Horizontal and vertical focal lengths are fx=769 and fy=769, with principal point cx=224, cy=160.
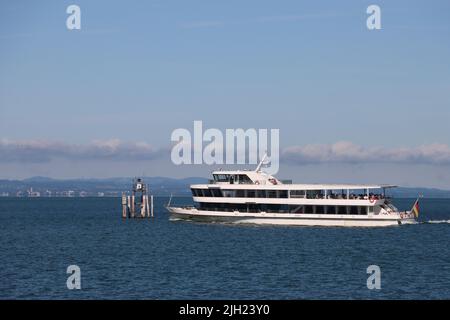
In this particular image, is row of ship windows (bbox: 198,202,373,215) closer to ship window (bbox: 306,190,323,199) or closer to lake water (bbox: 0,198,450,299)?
ship window (bbox: 306,190,323,199)

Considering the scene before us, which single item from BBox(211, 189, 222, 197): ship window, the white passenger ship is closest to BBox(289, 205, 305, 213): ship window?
the white passenger ship

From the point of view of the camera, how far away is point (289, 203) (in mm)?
79625

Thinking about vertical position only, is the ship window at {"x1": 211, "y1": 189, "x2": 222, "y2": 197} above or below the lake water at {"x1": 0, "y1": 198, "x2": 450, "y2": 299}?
above

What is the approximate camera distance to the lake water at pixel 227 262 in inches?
1639

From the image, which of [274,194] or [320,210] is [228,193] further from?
[320,210]

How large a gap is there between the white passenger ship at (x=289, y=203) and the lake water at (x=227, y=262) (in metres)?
1.50

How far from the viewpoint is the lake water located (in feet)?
137

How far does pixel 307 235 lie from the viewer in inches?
2840

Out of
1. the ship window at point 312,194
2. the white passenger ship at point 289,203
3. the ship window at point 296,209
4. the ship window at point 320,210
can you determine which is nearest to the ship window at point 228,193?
the white passenger ship at point 289,203

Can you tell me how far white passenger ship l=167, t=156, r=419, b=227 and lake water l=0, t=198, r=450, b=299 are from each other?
1.50m

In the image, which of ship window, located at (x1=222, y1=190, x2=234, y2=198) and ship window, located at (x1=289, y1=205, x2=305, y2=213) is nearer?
ship window, located at (x1=289, y1=205, x2=305, y2=213)

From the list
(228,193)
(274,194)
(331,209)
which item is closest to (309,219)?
(331,209)

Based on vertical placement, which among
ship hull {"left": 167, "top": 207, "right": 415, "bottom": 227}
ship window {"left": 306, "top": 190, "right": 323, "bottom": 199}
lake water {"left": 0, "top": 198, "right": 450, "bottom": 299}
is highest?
ship window {"left": 306, "top": 190, "right": 323, "bottom": 199}
